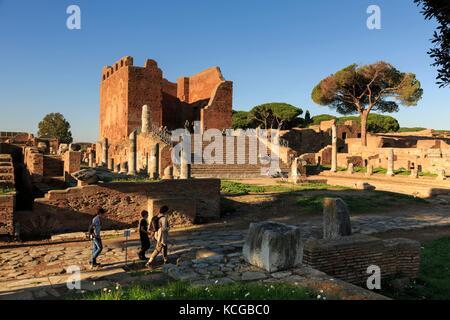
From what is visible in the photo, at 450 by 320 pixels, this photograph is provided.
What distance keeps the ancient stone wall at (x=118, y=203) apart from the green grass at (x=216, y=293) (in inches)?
285

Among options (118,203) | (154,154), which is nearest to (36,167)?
(118,203)

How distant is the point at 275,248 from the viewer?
235 inches

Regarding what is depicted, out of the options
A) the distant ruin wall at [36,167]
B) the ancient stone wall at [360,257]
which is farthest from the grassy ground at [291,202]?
the distant ruin wall at [36,167]

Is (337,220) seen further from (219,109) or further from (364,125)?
(364,125)

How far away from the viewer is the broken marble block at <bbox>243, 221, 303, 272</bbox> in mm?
5957

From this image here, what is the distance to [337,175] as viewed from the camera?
3350 cm

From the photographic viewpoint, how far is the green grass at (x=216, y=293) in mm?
4582

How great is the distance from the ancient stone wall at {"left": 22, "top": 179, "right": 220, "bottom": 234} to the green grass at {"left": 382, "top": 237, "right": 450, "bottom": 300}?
6.83m

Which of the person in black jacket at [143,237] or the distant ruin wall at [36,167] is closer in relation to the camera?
the person in black jacket at [143,237]

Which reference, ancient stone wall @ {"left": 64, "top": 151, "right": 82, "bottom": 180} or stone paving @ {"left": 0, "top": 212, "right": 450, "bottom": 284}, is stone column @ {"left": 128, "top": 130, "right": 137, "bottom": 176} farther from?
stone paving @ {"left": 0, "top": 212, "right": 450, "bottom": 284}

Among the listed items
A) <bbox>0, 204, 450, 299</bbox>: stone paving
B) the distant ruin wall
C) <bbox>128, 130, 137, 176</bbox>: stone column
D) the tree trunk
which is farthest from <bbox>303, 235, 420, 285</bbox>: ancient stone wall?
the tree trunk

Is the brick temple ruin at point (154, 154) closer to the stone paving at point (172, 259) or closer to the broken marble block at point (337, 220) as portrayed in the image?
the stone paving at point (172, 259)

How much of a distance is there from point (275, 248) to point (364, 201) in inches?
448
